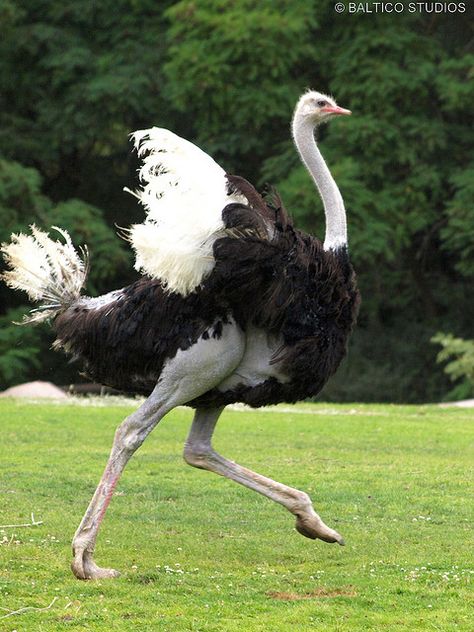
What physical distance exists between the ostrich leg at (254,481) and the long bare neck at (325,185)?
130 centimetres

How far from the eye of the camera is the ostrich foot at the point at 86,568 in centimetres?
686

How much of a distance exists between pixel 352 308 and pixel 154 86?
21237mm

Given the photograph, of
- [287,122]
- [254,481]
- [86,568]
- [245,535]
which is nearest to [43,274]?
[254,481]

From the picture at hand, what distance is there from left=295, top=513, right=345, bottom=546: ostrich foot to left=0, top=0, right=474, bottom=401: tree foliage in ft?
55.9

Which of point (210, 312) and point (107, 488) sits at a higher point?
point (210, 312)

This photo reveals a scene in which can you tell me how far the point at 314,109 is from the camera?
8383 millimetres

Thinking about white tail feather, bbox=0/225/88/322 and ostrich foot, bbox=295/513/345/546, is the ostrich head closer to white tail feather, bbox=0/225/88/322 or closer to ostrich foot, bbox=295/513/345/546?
white tail feather, bbox=0/225/88/322

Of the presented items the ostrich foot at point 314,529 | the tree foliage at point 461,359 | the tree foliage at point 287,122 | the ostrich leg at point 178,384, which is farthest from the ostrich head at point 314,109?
the tree foliage at point 287,122

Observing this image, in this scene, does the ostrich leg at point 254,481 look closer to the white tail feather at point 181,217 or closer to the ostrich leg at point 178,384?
the ostrich leg at point 178,384

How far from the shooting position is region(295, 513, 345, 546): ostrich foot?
7586 mm

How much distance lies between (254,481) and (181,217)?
1.63m

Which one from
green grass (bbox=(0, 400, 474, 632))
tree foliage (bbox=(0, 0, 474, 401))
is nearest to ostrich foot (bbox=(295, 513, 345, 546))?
green grass (bbox=(0, 400, 474, 632))

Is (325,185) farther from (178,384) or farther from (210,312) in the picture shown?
(178,384)

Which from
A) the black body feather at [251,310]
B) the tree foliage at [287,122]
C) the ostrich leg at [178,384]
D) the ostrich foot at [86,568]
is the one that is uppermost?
the tree foliage at [287,122]
